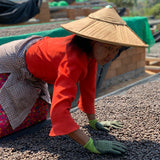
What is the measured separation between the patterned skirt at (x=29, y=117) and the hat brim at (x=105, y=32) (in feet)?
2.87

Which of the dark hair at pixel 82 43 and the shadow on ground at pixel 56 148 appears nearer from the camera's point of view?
the dark hair at pixel 82 43

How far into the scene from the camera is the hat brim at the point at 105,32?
5.08 ft

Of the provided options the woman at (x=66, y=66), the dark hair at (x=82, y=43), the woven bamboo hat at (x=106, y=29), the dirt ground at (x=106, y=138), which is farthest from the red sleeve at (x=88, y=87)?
the woven bamboo hat at (x=106, y=29)

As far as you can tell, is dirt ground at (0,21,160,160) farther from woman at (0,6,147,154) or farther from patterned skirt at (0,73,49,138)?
woman at (0,6,147,154)

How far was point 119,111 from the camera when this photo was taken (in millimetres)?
2686

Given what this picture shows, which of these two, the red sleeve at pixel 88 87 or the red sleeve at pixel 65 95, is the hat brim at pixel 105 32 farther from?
the red sleeve at pixel 88 87

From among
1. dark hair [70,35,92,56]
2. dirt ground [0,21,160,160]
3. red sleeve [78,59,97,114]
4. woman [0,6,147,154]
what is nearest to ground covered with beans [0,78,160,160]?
dirt ground [0,21,160,160]

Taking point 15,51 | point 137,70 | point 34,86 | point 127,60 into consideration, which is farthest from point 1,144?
point 137,70

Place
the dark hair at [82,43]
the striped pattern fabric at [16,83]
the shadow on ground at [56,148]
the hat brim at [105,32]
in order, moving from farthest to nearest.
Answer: the striped pattern fabric at [16,83] < the shadow on ground at [56,148] < the dark hair at [82,43] < the hat brim at [105,32]

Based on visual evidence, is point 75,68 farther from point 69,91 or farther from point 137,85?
point 137,85

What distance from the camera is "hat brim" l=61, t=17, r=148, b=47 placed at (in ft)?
5.08

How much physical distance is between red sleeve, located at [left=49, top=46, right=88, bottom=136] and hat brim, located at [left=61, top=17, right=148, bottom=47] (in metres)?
0.19

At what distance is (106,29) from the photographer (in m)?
1.61

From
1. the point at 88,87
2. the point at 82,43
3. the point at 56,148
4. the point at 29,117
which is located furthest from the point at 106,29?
the point at 29,117
